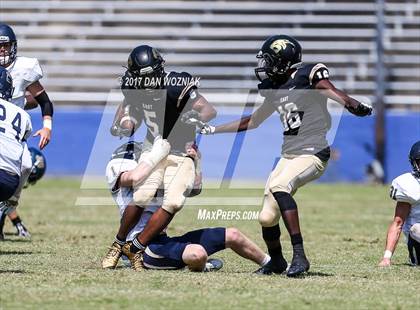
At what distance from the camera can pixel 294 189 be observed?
624cm

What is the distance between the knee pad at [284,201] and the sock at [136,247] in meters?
1.02

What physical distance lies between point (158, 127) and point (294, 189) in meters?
1.16

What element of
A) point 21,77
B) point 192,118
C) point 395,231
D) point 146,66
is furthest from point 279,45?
point 21,77

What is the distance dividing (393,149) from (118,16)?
7.52 meters

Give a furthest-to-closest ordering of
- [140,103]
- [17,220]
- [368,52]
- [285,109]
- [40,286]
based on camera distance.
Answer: [368,52], [17,220], [140,103], [285,109], [40,286]

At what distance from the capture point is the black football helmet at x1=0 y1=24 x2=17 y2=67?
7.65m

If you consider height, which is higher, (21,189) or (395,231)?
(395,231)

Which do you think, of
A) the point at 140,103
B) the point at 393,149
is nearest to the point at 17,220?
the point at 140,103

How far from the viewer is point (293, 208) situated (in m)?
6.05

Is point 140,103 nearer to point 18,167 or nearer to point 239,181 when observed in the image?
point 18,167

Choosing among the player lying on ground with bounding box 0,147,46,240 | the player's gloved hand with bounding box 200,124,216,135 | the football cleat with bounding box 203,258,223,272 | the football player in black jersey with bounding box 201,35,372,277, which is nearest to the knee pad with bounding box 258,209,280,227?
the football player in black jersey with bounding box 201,35,372,277

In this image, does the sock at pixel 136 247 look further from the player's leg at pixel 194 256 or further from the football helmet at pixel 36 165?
the football helmet at pixel 36 165

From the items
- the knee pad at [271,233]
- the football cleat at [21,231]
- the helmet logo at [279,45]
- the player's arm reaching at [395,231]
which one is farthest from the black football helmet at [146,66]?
the football cleat at [21,231]

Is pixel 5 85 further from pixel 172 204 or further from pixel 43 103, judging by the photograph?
pixel 43 103
